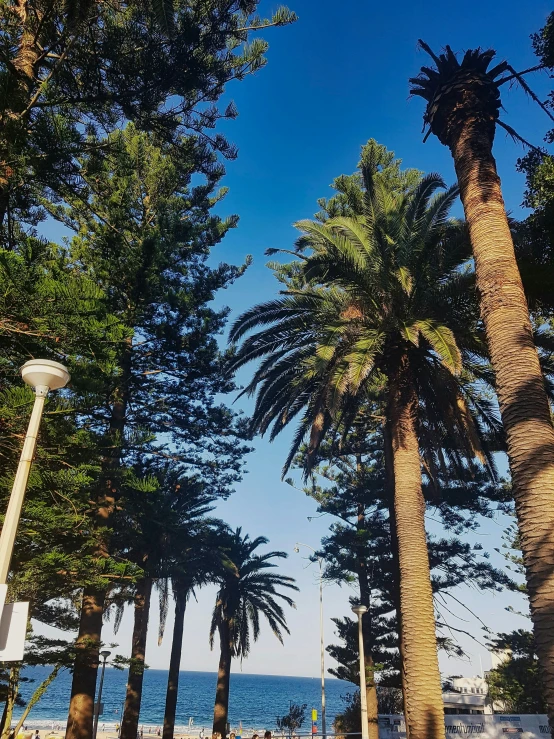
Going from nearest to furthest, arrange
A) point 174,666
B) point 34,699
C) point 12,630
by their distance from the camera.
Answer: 1. point 12,630
2. point 34,699
3. point 174,666

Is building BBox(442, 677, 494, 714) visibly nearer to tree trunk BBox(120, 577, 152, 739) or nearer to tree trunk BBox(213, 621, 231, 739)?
tree trunk BBox(213, 621, 231, 739)

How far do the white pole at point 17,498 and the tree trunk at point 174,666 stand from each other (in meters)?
21.7

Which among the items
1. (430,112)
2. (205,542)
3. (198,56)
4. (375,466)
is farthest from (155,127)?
(375,466)

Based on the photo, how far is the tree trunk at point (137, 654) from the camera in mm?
19047

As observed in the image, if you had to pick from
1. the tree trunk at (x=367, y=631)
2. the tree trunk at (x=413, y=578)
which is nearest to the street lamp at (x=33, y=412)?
the tree trunk at (x=413, y=578)

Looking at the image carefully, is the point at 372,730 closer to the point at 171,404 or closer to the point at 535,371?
the point at 171,404

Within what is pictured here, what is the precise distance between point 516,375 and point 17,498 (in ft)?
20.3

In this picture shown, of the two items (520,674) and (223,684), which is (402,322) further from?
(520,674)

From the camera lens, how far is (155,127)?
11.1 m

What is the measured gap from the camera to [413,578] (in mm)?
10086

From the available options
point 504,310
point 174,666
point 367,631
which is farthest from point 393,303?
point 174,666

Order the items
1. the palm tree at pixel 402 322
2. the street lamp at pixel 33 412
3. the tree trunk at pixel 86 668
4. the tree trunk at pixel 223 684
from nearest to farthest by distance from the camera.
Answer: the street lamp at pixel 33 412, the palm tree at pixel 402 322, the tree trunk at pixel 86 668, the tree trunk at pixel 223 684

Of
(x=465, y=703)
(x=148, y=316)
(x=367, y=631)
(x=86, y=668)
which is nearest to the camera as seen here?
(x=86, y=668)

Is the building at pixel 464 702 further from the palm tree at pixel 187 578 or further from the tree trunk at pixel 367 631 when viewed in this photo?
the palm tree at pixel 187 578
